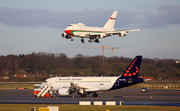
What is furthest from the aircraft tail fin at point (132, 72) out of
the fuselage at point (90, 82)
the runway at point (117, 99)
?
the runway at point (117, 99)

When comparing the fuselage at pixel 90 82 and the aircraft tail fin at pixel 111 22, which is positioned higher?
the aircraft tail fin at pixel 111 22

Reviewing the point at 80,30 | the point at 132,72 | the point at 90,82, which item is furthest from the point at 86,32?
the point at 132,72

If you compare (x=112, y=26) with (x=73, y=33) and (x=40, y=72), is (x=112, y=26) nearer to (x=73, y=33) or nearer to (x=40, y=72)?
(x=73, y=33)

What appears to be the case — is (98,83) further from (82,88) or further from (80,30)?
(80,30)

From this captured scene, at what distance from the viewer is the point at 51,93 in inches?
2265

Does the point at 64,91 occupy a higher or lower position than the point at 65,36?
lower

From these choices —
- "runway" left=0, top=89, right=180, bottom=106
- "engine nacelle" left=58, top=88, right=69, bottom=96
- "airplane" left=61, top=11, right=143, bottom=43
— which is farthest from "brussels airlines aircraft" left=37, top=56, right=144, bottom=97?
"airplane" left=61, top=11, right=143, bottom=43

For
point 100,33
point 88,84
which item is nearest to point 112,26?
point 100,33

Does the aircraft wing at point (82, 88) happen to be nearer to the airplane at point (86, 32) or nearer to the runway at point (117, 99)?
the runway at point (117, 99)

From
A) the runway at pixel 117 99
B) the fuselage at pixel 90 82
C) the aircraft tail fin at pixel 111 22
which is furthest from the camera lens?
the aircraft tail fin at pixel 111 22

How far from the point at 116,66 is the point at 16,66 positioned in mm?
47819

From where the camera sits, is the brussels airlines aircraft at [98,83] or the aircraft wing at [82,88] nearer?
the aircraft wing at [82,88]

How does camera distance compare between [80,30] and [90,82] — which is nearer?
[80,30]

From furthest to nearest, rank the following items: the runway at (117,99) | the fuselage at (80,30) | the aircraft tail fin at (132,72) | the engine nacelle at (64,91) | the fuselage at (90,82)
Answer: the fuselage at (90,82)
the aircraft tail fin at (132,72)
the engine nacelle at (64,91)
the fuselage at (80,30)
the runway at (117,99)
